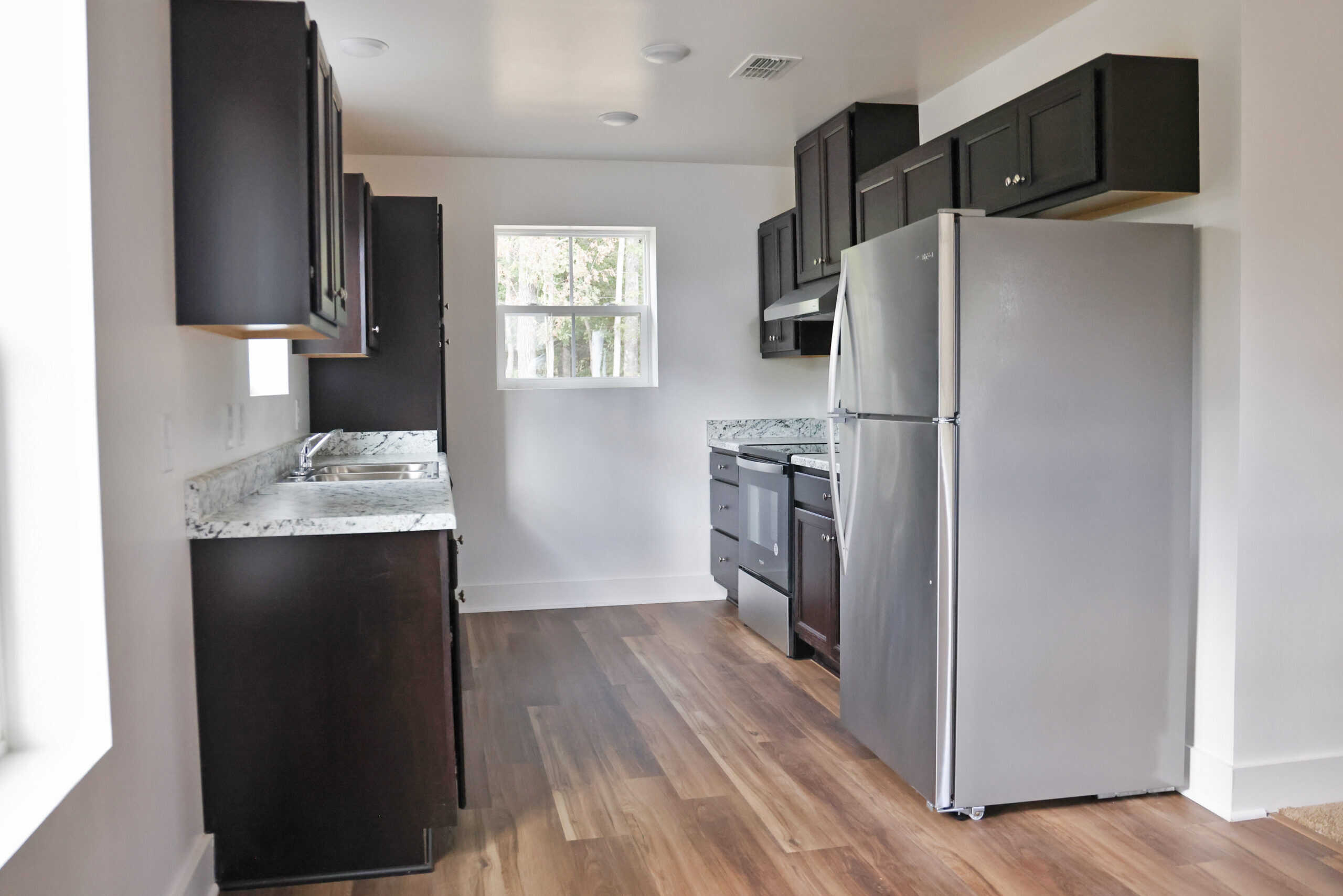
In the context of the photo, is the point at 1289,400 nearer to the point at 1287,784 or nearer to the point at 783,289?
the point at 1287,784

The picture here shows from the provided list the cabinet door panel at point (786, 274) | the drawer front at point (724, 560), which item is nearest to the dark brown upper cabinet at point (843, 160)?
the cabinet door panel at point (786, 274)

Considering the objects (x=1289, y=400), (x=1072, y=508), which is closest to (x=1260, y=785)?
(x=1072, y=508)

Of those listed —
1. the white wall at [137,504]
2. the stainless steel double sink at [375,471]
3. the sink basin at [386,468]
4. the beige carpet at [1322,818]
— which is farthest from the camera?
the sink basin at [386,468]

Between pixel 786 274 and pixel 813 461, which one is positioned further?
pixel 786 274

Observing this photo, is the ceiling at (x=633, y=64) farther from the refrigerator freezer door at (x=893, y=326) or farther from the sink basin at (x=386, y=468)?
the sink basin at (x=386, y=468)

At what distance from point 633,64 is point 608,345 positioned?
6.70 feet

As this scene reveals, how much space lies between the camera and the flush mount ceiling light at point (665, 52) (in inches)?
146

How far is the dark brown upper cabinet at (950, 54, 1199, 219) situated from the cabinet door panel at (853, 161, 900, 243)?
2.75 ft

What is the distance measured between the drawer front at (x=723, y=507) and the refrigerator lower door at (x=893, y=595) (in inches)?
73.8

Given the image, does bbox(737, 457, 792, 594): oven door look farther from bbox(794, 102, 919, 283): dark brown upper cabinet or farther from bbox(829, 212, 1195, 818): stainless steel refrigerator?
bbox(829, 212, 1195, 818): stainless steel refrigerator

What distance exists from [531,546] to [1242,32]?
4010mm

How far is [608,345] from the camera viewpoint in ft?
18.9

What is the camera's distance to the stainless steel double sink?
3.94 meters

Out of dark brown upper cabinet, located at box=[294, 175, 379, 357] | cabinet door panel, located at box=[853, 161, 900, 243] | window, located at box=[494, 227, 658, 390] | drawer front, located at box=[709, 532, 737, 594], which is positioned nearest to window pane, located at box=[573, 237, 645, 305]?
window, located at box=[494, 227, 658, 390]
